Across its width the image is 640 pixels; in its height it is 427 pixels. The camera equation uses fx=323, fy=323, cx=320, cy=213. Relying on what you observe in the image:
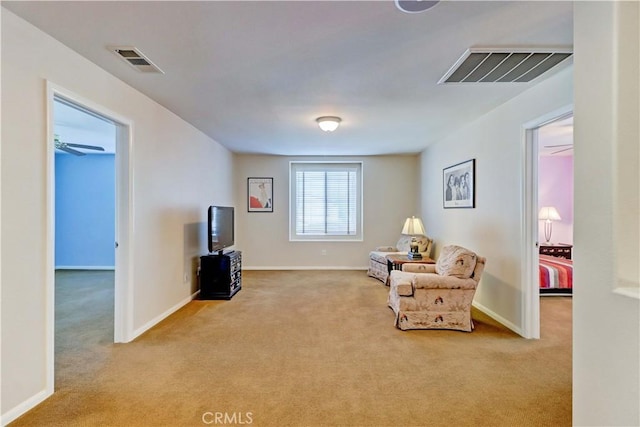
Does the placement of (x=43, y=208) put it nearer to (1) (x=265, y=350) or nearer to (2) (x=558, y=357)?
(1) (x=265, y=350)

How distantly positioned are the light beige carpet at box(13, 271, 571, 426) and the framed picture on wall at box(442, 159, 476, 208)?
5.04 feet

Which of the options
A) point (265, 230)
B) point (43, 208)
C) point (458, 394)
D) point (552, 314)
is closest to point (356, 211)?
point (265, 230)

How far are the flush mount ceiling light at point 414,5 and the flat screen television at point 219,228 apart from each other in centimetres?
348

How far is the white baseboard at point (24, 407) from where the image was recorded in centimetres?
190

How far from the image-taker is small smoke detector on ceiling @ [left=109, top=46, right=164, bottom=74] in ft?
7.71

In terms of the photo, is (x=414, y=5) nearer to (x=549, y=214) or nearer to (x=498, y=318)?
(x=498, y=318)

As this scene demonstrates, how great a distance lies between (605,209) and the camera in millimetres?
1489

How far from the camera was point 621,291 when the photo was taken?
1.40 m

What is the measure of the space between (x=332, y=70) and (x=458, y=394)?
2613 millimetres

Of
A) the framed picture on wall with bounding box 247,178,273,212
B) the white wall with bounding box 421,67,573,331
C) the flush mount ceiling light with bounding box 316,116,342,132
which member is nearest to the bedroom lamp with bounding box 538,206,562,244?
the white wall with bounding box 421,67,573,331

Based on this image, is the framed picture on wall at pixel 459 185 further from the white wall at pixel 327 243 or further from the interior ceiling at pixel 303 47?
the white wall at pixel 327 243

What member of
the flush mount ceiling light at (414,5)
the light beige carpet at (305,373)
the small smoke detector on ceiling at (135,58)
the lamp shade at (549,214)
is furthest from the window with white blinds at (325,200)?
the flush mount ceiling light at (414,5)

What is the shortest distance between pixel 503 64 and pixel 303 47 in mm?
1599
